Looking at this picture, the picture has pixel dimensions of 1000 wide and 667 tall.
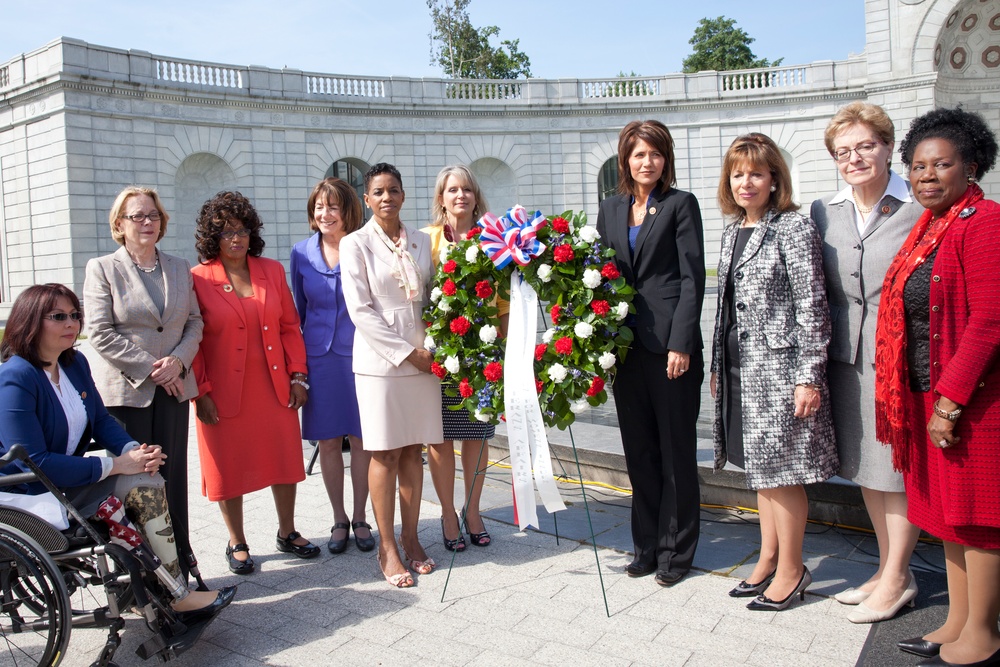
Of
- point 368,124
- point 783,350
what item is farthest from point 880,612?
point 368,124

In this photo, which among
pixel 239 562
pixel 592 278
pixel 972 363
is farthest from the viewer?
pixel 239 562

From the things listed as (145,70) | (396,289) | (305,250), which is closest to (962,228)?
(396,289)

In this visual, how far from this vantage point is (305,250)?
482 cm

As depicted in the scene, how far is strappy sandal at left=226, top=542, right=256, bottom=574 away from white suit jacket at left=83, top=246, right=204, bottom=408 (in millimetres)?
921

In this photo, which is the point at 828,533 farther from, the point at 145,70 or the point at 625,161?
the point at 145,70

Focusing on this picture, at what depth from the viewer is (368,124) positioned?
2272 cm

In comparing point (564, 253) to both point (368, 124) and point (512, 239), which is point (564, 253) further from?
point (368, 124)

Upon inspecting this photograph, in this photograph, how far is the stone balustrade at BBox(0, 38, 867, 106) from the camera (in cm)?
1867

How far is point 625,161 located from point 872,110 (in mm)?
1137

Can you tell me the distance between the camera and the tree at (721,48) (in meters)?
38.4

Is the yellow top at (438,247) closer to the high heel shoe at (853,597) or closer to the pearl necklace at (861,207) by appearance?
the pearl necklace at (861,207)

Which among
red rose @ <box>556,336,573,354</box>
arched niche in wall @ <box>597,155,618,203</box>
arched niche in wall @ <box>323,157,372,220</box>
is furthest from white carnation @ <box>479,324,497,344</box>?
arched niche in wall @ <box>597,155,618,203</box>

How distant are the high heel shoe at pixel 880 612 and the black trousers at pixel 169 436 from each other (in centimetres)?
309

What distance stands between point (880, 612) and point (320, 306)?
337 cm
